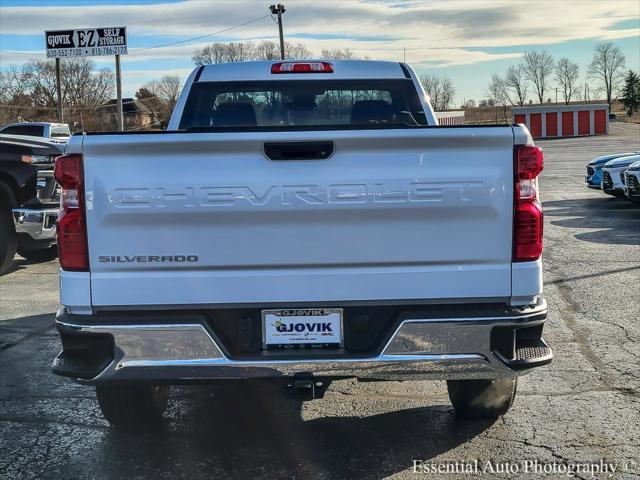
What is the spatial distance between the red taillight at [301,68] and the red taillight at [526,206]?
92.2 inches

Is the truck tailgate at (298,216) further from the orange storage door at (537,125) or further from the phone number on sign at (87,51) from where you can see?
the orange storage door at (537,125)

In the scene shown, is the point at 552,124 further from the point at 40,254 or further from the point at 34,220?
the point at 34,220

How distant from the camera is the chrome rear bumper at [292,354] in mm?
3172

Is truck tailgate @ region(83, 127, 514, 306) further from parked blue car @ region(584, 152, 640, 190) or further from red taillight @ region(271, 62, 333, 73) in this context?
parked blue car @ region(584, 152, 640, 190)

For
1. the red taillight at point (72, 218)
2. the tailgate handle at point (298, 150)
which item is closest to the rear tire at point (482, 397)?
the tailgate handle at point (298, 150)

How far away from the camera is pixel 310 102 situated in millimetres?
5238

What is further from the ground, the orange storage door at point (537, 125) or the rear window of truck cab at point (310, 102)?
the orange storage door at point (537, 125)

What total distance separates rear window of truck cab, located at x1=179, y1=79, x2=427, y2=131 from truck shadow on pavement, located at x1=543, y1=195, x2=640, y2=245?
21.1 ft

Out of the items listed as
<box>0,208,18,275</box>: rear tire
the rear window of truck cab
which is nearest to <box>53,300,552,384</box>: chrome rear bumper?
the rear window of truck cab

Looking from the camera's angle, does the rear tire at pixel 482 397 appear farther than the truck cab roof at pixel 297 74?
→ No

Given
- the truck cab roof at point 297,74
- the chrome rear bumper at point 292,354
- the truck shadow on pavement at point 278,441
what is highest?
the truck cab roof at point 297,74

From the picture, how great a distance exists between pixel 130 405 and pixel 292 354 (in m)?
1.29

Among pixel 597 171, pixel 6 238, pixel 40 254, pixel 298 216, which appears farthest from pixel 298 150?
pixel 597 171

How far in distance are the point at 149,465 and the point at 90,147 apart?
1640mm
